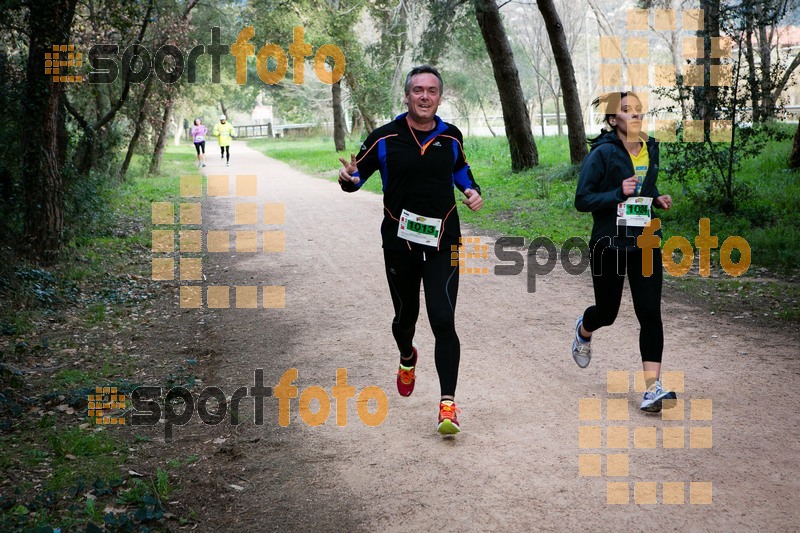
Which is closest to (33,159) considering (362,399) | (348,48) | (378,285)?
(378,285)

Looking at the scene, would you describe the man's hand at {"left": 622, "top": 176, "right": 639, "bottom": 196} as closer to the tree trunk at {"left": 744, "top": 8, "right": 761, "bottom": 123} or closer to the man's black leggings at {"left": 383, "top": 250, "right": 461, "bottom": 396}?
the man's black leggings at {"left": 383, "top": 250, "right": 461, "bottom": 396}

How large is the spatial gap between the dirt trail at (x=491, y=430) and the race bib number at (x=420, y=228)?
134cm

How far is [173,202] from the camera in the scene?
70.4 feet

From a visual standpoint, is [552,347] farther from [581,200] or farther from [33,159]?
[33,159]

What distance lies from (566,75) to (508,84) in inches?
82.3

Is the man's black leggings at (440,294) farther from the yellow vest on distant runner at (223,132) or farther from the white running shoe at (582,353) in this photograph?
the yellow vest on distant runner at (223,132)

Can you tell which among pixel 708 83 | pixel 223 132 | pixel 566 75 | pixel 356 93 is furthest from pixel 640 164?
pixel 356 93

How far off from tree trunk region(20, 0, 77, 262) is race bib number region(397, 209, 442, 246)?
25.3ft

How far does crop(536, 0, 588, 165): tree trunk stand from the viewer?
18156 mm

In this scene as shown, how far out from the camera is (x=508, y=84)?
797 inches

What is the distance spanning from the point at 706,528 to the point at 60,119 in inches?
500

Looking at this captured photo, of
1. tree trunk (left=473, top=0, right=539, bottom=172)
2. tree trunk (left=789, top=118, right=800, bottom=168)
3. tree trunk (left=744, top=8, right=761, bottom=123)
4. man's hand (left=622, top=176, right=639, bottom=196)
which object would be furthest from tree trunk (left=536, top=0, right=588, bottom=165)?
man's hand (left=622, top=176, right=639, bottom=196)

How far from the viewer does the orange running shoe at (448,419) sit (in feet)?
17.1

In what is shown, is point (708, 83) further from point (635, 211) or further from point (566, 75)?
point (635, 211)
